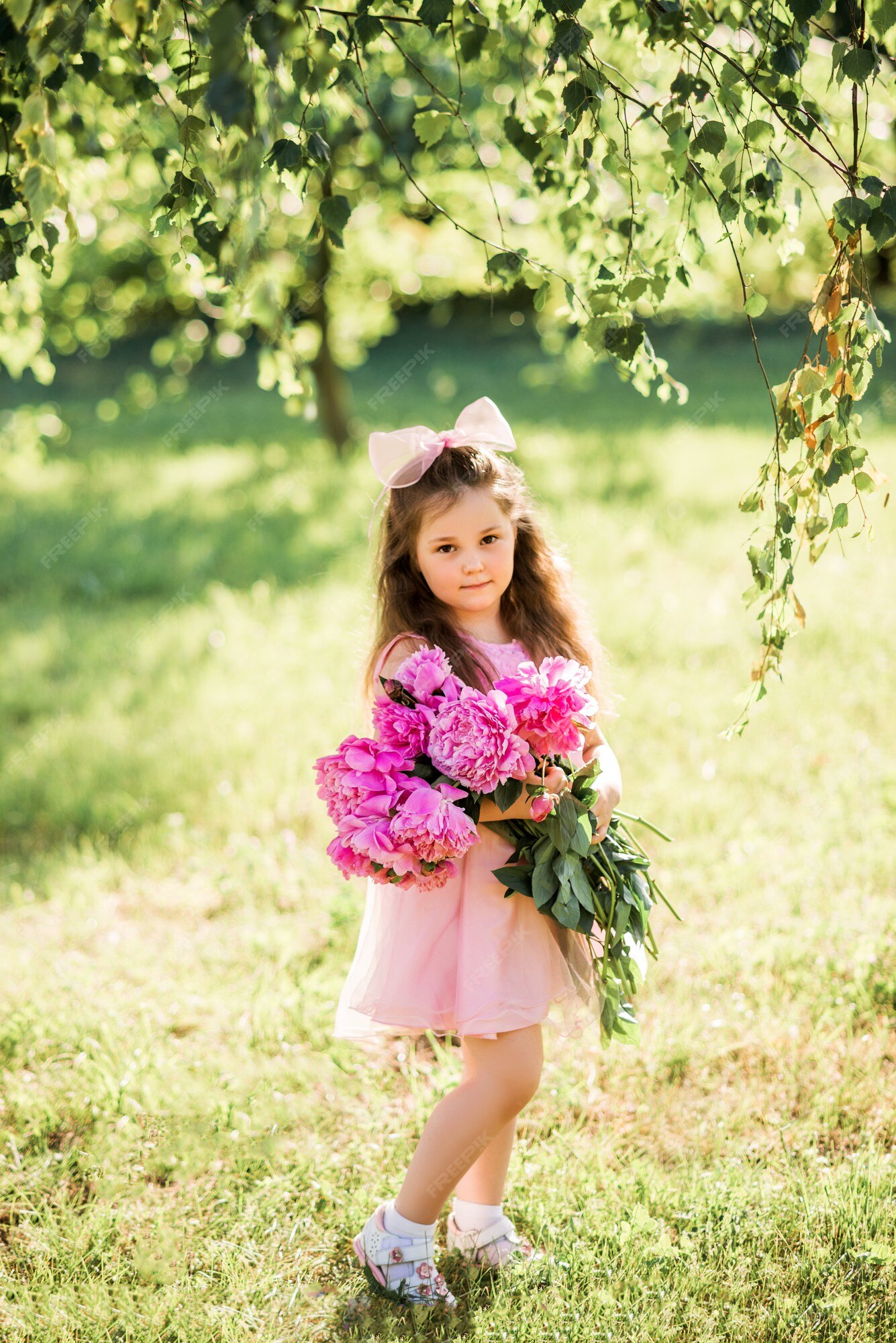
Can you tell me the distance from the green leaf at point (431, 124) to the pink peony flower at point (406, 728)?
1279mm

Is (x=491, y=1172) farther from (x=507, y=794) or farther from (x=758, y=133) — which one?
(x=758, y=133)

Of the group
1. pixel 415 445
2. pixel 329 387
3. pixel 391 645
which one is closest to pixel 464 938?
pixel 391 645

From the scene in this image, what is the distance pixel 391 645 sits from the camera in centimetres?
244

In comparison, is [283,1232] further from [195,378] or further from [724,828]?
[195,378]

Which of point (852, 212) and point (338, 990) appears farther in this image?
point (338, 990)

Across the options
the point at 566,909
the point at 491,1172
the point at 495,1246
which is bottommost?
the point at 495,1246

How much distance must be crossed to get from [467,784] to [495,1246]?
3.84 feet

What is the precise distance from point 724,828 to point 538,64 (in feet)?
9.12

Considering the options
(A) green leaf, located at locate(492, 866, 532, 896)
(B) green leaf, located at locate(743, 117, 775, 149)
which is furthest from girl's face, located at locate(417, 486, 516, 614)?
(B) green leaf, located at locate(743, 117, 775, 149)

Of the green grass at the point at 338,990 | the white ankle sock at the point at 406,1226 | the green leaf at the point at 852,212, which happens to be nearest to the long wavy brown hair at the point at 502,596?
the green grass at the point at 338,990

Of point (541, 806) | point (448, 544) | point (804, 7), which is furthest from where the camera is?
point (448, 544)

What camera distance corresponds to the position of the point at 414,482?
2502 mm

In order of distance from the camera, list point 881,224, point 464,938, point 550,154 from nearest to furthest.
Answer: point 881,224 < point 464,938 < point 550,154

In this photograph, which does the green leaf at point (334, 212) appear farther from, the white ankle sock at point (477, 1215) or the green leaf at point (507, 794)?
the white ankle sock at point (477, 1215)
